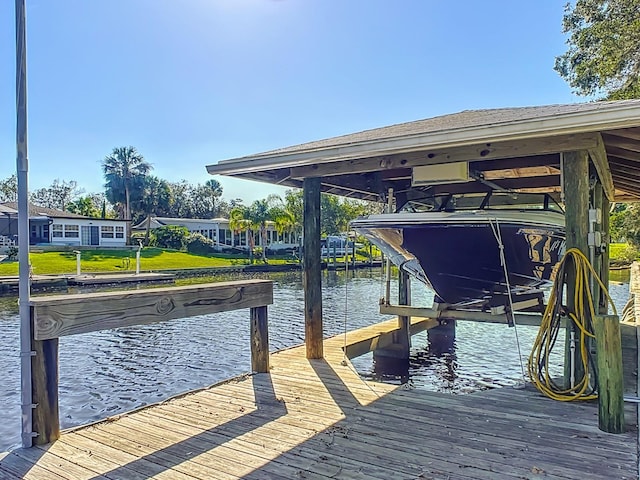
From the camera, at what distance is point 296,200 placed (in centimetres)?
3909

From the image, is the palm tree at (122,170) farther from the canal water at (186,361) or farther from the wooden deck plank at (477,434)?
the wooden deck plank at (477,434)

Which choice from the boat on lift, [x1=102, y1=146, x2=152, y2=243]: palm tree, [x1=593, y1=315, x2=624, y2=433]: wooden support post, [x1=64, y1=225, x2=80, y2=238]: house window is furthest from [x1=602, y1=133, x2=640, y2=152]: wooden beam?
[x1=102, y1=146, x2=152, y2=243]: palm tree

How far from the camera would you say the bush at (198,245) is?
122ft

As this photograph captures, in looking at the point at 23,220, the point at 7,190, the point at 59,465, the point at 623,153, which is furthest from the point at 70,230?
the point at 623,153

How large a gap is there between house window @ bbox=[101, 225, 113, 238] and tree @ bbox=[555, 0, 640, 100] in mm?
31874

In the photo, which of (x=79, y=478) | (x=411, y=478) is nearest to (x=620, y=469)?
(x=411, y=478)

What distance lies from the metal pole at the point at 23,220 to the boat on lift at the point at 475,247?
11.6 feet

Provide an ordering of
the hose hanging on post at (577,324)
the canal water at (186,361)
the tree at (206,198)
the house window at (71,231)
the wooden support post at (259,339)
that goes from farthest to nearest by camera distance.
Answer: the tree at (206,198), the house window at (71,231), the canal water at (186,361), the wooden support post at (259,339), the hose hanging on post at (577,324)

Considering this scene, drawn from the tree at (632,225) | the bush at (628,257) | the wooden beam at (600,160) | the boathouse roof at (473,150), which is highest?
the boathouse roof at (473,150)

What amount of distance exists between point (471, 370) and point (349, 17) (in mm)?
6341

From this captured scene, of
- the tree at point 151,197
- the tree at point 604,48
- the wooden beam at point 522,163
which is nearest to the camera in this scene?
the wooden beam at point 522,163

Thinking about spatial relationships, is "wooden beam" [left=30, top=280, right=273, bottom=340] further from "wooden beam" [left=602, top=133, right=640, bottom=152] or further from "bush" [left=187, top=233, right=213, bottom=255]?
"bush" [left=187, top=233, right=213, bottom=255]

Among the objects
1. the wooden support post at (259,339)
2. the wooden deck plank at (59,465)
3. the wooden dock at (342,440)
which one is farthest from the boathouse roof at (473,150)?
the wooden deck plank at (59,465)

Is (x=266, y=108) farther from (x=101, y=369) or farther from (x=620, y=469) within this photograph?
(x=620, y=469)
